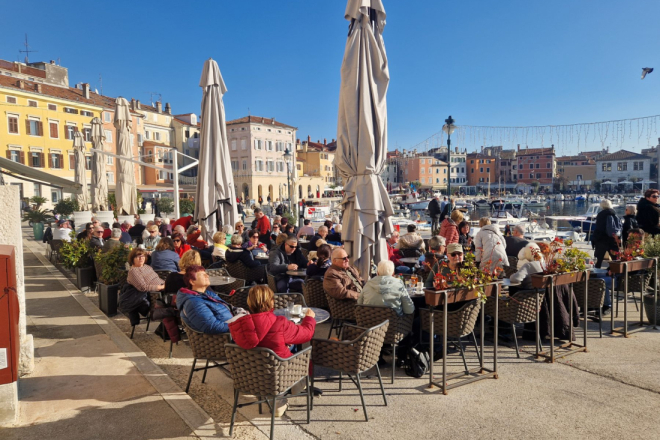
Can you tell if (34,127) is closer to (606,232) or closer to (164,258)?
(164,258)

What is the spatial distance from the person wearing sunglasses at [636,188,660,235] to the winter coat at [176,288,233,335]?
8.38 meters

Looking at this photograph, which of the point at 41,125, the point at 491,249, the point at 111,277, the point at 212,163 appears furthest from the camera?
the point at 41,125

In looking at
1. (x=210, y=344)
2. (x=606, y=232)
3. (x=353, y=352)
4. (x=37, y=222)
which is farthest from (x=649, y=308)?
Result: (x=37, y=222)

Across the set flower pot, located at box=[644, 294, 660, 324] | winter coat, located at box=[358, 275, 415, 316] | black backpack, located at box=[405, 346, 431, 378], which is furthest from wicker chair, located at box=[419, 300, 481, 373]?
flower pot, located at box=[644, 294, 660, 324]

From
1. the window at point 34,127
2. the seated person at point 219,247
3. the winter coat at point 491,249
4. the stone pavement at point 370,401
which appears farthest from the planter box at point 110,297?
the window at point 34,127

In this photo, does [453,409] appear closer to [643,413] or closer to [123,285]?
[643,413]

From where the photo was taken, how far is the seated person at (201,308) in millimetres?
4281

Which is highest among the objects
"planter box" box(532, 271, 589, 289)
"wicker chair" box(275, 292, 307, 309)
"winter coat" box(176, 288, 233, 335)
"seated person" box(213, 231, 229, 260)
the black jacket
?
the black jacket

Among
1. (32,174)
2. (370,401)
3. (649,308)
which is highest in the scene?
(32,174)

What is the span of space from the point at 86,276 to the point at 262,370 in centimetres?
694

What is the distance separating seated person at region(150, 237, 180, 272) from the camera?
7.01m

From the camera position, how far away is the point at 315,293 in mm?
6105

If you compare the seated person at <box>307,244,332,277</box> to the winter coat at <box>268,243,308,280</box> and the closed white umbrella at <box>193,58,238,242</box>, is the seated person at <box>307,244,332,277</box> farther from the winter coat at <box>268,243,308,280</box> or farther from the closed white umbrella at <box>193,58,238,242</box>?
the closed white umbrella at <box>193,58,238,242</box>

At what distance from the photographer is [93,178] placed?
723 inches
